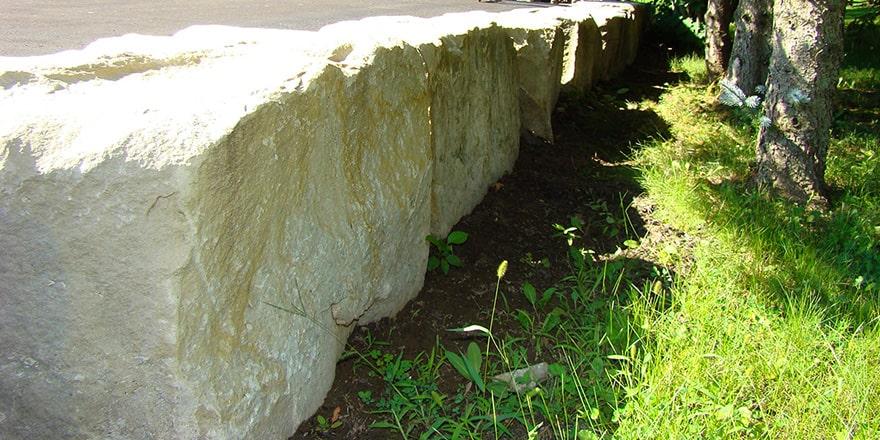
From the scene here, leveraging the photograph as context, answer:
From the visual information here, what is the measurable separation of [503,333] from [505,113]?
62.4 inches

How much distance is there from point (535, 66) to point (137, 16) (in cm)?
380

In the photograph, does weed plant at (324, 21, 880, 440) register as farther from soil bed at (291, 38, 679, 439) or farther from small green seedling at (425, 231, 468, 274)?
small green seedling at (425, 231, 468, 274)

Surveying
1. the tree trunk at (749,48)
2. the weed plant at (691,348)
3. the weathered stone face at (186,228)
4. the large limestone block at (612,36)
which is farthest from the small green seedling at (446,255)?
the large limestone block at (612,36)

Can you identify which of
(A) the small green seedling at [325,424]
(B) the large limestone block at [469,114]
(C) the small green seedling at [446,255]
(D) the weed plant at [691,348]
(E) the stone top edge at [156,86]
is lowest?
(A) the small green seedling at [325,424]

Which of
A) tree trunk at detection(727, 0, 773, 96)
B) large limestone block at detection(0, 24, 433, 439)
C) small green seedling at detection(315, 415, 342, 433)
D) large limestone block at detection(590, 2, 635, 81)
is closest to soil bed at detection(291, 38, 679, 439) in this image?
small green seedling at detection(315, 415, 342, 433)

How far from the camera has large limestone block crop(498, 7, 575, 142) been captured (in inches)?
183

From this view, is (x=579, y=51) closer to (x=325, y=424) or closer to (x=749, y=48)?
(x=749, y=48)

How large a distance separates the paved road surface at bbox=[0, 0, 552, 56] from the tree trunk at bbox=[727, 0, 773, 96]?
3583 mm

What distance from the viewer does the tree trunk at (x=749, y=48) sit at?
6.15 metres

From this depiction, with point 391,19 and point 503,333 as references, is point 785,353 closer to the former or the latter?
point 503,333

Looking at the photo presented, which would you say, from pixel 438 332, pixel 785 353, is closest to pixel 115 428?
pixel 438 332

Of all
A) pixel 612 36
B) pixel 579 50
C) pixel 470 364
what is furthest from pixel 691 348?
pixel 612 36

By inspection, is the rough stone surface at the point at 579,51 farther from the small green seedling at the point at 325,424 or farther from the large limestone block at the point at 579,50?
the small green seedling at the point at 325,424

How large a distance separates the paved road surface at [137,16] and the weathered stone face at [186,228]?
118 inches
